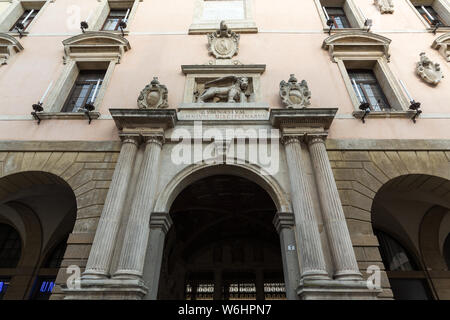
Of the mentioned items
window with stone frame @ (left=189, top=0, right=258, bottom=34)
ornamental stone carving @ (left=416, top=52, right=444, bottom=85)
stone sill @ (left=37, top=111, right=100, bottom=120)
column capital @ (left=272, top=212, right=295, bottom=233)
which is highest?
window with stone frame @ (left=189, top=0, right=258, bottom=34)

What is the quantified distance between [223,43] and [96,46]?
4882 mm

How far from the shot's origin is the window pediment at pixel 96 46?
9.70 meters

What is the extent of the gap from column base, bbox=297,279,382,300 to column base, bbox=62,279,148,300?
10.8 feet

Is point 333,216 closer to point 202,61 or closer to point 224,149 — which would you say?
point 224,149

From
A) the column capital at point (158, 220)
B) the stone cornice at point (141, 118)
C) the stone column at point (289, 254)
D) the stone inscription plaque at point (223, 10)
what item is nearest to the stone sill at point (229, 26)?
the stone inscription plaque at point (223, 10)

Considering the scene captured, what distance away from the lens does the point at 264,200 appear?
952 cm

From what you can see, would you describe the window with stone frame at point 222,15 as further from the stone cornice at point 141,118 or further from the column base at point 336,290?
the column base at point 336,290

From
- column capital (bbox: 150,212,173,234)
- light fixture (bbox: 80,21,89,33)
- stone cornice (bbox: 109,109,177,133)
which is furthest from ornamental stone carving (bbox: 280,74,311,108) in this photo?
light fixture (bbox: 80,21,89,33)

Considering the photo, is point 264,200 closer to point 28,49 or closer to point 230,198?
point 230,198

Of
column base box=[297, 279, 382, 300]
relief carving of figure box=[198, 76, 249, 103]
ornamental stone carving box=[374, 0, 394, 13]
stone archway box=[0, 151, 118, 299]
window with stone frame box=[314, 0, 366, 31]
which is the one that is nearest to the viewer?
column base box=[297, 279, 382, 300]

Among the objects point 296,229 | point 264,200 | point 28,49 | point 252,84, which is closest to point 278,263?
point 264,200

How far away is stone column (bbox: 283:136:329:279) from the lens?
5.29 meters

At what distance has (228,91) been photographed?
847cm

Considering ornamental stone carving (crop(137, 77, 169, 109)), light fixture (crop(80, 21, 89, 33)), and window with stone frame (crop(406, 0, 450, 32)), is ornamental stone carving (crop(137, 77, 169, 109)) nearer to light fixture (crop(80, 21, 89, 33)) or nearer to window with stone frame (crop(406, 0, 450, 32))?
light fixture (crop(80, 21, 89, 33))
